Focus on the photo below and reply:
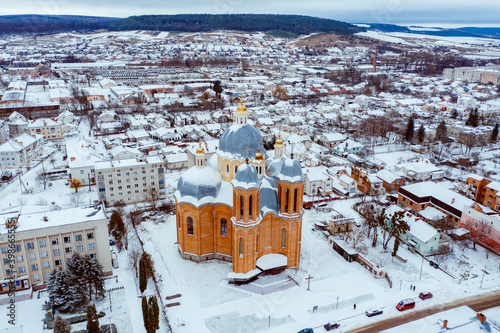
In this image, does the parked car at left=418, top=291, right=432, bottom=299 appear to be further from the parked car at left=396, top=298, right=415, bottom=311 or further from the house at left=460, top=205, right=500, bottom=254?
the house at left=460, top=205, right=500, bottom=254

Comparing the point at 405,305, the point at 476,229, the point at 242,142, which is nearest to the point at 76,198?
the point at 242,142

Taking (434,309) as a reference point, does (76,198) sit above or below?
above

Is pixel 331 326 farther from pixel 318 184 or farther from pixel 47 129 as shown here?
pixel 47 129

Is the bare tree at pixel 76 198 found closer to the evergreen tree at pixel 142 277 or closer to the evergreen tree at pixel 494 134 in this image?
the evergreen tree at pixel 142 277

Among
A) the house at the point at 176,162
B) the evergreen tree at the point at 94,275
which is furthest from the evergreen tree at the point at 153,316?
the house at the point at 176,162

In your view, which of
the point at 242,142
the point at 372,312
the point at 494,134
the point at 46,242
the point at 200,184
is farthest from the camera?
the point at 494,134

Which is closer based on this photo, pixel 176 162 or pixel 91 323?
pixel 91 323

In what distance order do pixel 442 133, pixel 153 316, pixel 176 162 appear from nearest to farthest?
1. pixel 153 316
2. pixel 176 162
3. pixel 442 133
